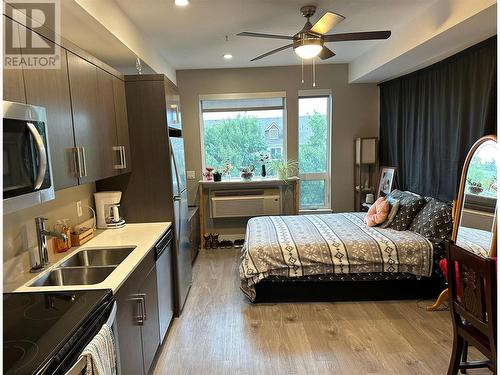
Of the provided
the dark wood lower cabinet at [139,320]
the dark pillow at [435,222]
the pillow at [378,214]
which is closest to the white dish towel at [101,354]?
the dark wood lower cabinet at [139,320]

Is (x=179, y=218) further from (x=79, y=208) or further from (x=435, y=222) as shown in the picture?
(x=435, y=222)

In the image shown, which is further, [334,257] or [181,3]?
[334,257]

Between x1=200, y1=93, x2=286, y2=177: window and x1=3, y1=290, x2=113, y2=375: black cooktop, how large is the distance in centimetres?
377

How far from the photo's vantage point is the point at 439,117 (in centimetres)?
372

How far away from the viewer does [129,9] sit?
2.69 m

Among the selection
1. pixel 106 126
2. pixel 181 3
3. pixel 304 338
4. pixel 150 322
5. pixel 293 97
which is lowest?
pixel 304 338

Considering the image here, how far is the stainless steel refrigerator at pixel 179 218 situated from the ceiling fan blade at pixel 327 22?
1473mm

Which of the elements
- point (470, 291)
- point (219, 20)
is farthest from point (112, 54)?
point (470, 291)

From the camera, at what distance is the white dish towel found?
1335mm

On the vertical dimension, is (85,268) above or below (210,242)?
above

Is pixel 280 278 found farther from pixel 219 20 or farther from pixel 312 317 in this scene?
pixel 219 20

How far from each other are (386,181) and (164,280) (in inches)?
139

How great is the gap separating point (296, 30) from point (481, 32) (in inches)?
62.8

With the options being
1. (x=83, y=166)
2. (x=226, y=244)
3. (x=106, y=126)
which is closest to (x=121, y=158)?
(x=106, y=126)
